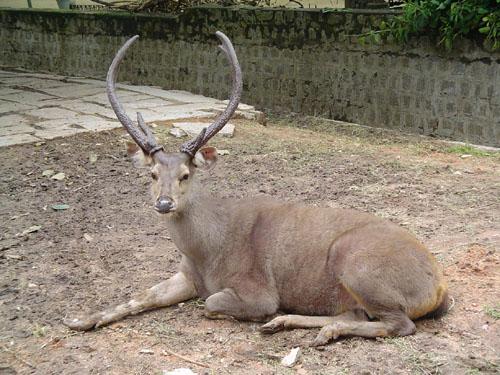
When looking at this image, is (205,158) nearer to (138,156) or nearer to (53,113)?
(138,156)

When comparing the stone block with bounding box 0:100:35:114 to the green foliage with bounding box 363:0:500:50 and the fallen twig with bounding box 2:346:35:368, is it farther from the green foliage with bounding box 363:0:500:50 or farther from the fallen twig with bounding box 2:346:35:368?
the fallen twig with bounding box 2:346:35:368

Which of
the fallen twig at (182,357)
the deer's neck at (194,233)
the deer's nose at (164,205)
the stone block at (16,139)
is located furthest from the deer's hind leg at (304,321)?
the stone block at (16,139)

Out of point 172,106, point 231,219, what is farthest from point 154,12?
point 231,219

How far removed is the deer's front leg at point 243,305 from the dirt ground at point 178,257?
7cm

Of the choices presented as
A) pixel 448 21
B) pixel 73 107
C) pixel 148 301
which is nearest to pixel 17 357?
pixel 148 301

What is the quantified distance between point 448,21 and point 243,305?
567cm

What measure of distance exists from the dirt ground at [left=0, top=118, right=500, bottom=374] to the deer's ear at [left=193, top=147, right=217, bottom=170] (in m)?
0.82

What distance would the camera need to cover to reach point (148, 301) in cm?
430

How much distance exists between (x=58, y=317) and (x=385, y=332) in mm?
1873

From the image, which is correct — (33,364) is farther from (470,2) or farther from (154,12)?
(154,12)

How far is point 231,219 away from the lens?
442 cm

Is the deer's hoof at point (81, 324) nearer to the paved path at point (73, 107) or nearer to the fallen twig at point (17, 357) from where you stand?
the fallen twig at point (17, 357)

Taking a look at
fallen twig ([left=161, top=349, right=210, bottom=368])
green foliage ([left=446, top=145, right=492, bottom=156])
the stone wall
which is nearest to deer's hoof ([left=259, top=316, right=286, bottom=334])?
fallen twig ([left=161, top=349, right=210, bottom=368])

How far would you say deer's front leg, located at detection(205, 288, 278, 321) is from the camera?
409cm
